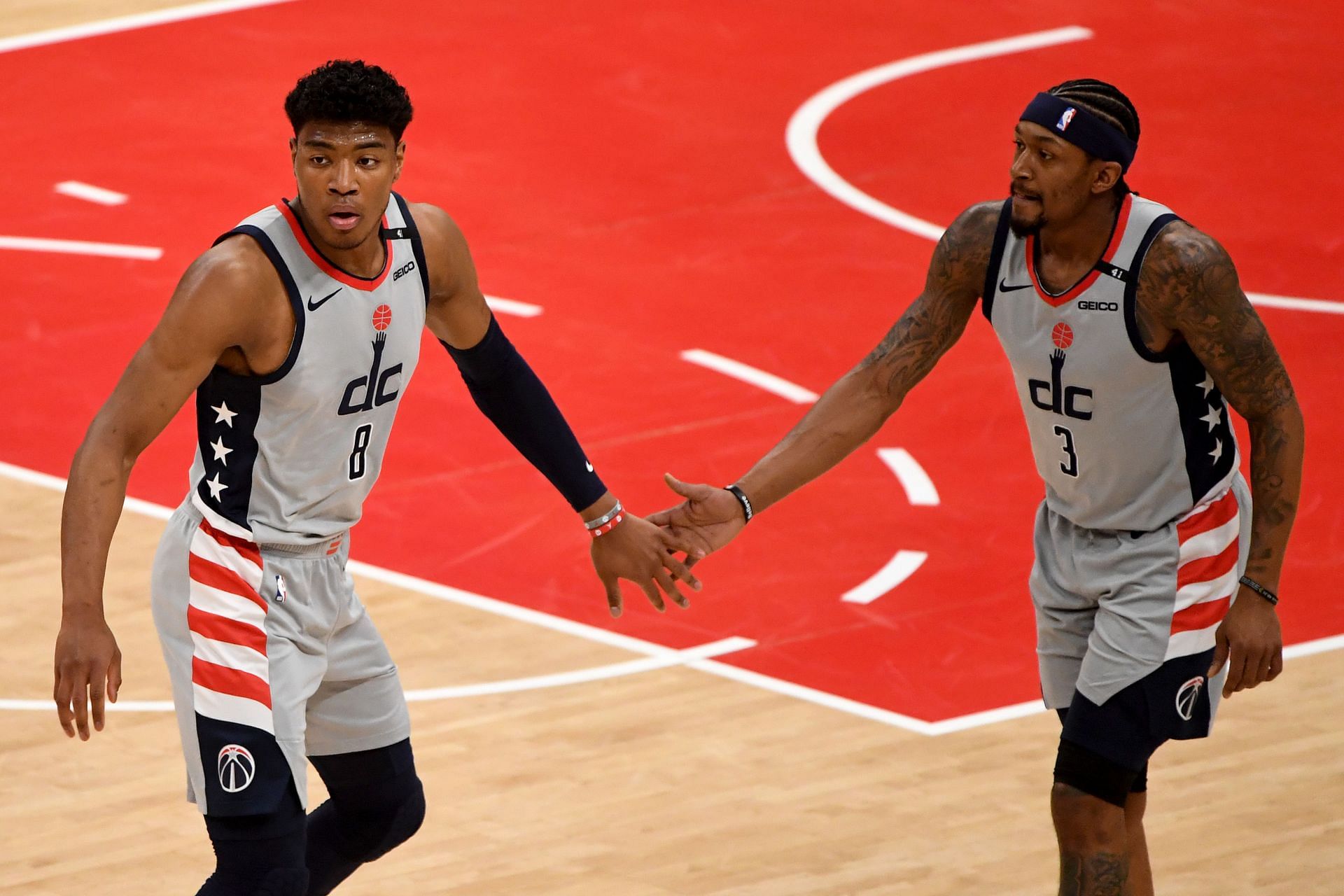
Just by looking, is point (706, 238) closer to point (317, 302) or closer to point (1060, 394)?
point (1060, 394)

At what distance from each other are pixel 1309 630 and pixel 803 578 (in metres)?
1.89

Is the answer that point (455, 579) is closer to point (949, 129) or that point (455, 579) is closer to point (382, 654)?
point (382, 654)

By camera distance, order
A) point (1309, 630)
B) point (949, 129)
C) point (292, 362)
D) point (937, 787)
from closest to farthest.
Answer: point (292, 362) → point (937, 787) → point (1309, 630) → point (949, 129)

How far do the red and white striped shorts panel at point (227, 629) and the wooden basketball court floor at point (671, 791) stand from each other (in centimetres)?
168

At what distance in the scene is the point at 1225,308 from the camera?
5.80 meters

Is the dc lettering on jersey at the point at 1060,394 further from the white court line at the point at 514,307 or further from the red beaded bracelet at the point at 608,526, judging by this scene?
the white court line at the point at 514,307

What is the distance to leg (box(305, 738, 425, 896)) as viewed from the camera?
607 cm

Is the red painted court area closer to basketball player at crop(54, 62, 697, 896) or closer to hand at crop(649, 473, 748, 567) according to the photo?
hand at crop(649, 473, 748, 567)

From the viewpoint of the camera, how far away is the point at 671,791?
773 centimetres

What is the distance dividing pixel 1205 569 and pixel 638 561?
1566 mm

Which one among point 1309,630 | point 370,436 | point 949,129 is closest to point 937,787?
point 1309,630

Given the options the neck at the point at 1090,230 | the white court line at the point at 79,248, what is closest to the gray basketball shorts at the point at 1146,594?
the neck at the point at 1090,230

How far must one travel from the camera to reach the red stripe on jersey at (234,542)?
5656 millimetres

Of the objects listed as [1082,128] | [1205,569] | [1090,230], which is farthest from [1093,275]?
[1205,569]
